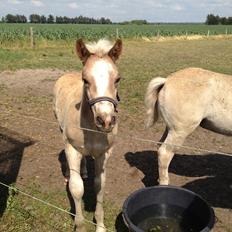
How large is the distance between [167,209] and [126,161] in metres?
2.04

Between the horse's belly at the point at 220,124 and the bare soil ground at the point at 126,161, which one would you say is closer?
the horse's belly at the point at 220,124

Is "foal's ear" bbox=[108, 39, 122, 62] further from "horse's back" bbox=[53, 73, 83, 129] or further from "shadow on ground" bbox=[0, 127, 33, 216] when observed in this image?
"shadow on ground" bbox=[0, 127, 33, 216]

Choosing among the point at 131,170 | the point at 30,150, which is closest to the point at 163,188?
the point at 131,170

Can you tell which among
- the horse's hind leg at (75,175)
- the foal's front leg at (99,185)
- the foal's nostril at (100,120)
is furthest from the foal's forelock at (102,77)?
the foal's front leg at (99,185)

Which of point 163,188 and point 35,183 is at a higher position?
point 163,188

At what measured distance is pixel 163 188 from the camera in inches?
154

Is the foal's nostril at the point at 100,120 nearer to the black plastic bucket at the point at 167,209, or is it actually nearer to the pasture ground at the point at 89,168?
the black plastic bucket at the point at 167,209

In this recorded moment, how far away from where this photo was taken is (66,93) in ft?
15.3

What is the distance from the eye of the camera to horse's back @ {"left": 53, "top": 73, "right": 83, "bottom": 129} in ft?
13.6

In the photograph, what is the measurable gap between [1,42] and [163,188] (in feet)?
67.5

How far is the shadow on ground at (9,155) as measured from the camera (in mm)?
4883

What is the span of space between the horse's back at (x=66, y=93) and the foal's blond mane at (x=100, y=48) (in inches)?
29.2

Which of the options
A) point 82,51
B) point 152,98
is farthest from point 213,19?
point 82,51

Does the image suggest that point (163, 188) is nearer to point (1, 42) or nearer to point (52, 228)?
point (52, 228)
